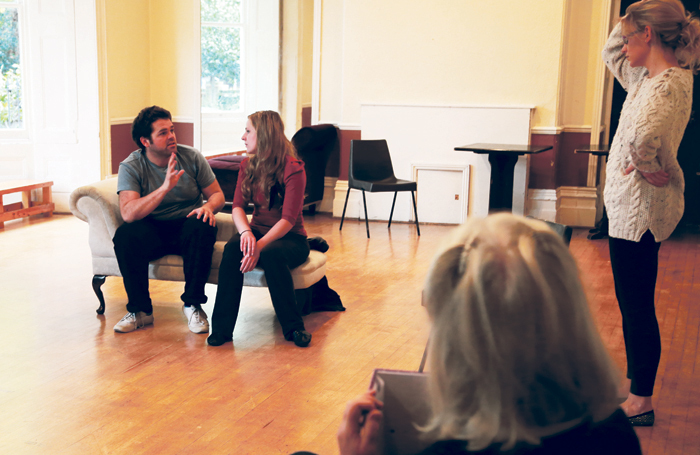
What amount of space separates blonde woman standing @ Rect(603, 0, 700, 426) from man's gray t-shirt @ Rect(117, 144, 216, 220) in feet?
7.34

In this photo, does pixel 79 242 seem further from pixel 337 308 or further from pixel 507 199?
pixel 507 199

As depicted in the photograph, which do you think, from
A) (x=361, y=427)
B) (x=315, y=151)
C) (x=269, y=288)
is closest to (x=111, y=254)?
(x=269, y=288)

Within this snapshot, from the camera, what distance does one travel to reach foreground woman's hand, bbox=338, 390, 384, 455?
0.93 m

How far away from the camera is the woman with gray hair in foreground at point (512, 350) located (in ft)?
2.57

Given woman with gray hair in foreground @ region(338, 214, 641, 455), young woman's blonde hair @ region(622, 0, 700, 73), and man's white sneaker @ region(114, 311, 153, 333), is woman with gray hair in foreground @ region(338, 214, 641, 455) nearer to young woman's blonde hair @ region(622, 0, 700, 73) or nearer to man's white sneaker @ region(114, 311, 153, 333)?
young woman's blonde hair @ region(622, 0, 700, 73)

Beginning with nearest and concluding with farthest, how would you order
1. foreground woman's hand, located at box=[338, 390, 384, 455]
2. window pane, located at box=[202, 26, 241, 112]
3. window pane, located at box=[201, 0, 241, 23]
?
foreground woman's hand, located at box=[338, 390, 384, 455]
window pane, located at box=[201, 0, 241, 23]
window pane, located at box=[202, 26, 241, 112]

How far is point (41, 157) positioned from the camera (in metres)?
7.17

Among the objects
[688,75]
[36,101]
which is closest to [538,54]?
[688,75]

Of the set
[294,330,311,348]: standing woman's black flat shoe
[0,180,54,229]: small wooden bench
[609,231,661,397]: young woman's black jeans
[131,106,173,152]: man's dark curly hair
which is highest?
[131,106,173,152]: man's dark curly hair

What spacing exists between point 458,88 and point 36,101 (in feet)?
14.4

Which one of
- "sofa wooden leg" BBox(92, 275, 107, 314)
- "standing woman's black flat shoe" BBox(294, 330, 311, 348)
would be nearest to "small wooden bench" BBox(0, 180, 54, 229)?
"sofa wooden leg" BBox(92, 275, 107, 314)

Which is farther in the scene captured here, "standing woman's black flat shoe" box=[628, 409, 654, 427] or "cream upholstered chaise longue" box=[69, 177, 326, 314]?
"cream upholstered chaise longue" box=[69, 177, 326, 314]

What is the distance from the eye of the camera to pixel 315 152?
22.6ft

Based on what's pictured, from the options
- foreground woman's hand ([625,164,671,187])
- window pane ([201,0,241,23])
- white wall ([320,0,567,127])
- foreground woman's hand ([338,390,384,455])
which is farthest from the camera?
window pane ([201,0,241,23])
